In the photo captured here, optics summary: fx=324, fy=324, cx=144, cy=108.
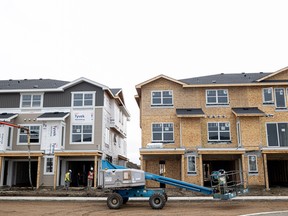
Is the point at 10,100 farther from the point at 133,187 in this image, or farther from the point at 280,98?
the point at 280,98

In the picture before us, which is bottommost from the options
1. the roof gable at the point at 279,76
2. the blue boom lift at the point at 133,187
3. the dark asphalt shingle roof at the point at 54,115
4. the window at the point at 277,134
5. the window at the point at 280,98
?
the blue boom lift at the point at 133,187

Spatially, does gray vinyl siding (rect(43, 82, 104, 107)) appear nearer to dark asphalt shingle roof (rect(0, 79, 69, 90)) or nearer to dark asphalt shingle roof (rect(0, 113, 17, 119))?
dark asphalt shingle roof (rect(0, 79, 69, 90))

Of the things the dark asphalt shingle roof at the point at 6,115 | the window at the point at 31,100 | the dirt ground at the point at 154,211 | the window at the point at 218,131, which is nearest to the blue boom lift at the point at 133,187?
the dirt ground at the point at 154,211

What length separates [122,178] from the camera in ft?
53.9

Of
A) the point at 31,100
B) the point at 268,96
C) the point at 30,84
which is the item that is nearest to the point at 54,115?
the point at 31,100

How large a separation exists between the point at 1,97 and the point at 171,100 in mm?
15801

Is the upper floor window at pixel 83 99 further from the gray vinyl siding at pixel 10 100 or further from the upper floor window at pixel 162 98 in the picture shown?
the upper floor window at pixel 162 98

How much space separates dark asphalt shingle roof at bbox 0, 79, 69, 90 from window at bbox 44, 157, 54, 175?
6834 mm

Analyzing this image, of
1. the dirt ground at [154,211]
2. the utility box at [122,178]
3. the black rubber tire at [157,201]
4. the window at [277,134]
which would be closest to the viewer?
the dirt ground at [154,211]

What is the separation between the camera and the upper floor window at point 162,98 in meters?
28.5

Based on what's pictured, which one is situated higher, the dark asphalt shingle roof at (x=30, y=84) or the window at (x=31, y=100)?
the dark asphalt shingle roof at (x=30, y=84)

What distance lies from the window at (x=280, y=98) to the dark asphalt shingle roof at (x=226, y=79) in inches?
87.2

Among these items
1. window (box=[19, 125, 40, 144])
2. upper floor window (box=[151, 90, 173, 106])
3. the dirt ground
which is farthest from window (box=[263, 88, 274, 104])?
window (box=[19, 125, 40, 144])

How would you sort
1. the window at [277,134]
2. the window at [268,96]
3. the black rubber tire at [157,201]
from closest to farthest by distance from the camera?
1. the black rubber tire at [157,201]
2. the window at [277,134]
3. the window at [268,96]
